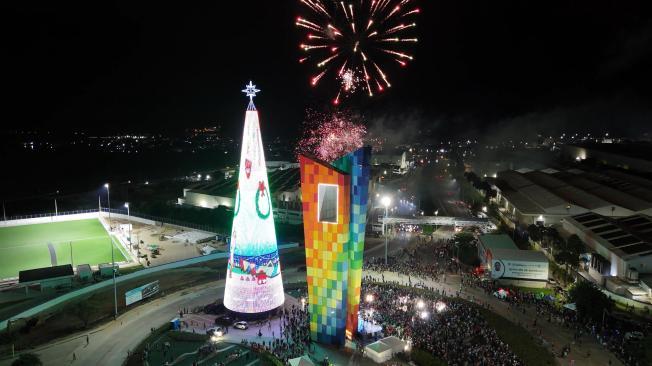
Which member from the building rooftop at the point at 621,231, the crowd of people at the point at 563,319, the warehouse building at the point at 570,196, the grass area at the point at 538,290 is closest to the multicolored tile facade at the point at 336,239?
the crowd of people at the point at 563,319

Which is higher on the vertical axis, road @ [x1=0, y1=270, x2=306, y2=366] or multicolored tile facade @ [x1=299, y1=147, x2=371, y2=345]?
multicolored tile facade @ [x1=299, y1=147, x2=371, y2=345]

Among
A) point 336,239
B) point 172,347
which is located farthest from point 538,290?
point 172,347

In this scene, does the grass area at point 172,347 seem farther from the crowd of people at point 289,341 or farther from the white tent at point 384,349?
the white tent at point 384,349

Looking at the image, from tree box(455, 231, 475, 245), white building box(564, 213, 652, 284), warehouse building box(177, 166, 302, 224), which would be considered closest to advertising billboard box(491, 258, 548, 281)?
white building box(564, 213, 652, 284)

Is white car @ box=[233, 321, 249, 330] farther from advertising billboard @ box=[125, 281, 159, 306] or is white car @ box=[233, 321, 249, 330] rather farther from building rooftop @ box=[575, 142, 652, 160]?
building rooftop @ box=[575, 142, 652, 160]

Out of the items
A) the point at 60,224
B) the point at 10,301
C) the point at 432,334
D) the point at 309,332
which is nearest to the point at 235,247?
the point at 309,332

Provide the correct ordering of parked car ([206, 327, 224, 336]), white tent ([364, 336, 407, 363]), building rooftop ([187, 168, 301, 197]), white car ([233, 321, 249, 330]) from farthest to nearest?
building rooftop ([187, 168, 301, 197]) < white car ([233, 321, 249, 330]) < parked car ([206, 327, 224, 336]) < white tent ([364, 336, 407, 363])

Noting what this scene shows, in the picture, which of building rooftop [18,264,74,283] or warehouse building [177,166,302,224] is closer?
building rooftop [18,264,74,283]
